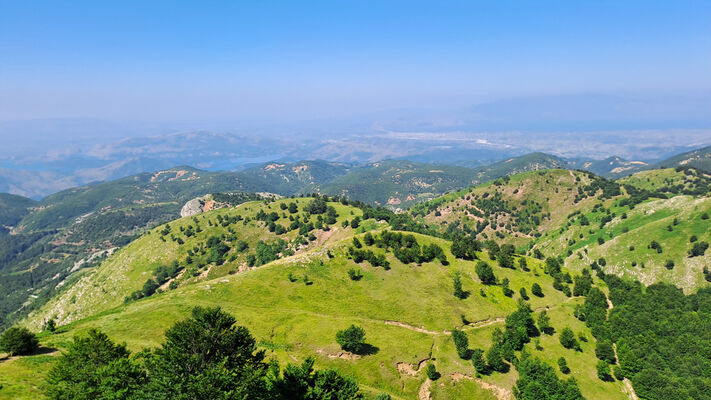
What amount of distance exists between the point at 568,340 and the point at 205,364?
88300 mm

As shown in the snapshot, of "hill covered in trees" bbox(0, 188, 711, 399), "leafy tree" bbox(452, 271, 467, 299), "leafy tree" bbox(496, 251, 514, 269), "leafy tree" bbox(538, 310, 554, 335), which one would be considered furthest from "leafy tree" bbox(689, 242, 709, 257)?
"leafy tree" bbox(452, 271, 467, 299)

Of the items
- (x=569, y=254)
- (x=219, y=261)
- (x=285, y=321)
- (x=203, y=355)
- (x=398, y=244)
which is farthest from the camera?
(x=569, y=254)

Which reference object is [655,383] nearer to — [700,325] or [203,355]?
[700,325]

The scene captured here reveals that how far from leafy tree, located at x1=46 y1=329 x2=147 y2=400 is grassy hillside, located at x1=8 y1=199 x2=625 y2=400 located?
7.02m

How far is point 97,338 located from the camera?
37656 millimetres

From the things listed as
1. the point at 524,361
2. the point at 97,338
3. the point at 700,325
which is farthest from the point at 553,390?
the point at 97,338

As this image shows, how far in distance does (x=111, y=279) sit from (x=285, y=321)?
497 ft

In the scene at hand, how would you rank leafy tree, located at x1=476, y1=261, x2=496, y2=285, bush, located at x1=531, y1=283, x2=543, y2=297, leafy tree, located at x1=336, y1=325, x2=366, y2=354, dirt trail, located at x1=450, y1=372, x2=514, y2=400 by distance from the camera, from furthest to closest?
1. bush, located at x1=531, y1=283, x2=543, y2=297
2. leafy tree, located at x1=476, y1=261, x2=496, y2=285
3. leafy tree, located at x1=336, y1=325, x2=366, y2=354
4. dirt trail, located at x1=450, y1=372, x2=514, y2=400

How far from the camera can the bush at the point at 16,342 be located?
46.2m

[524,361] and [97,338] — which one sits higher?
[97,338]

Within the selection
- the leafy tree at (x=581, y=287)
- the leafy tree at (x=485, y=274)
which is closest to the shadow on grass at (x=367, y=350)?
the leafy tree at (x=485, y=274)

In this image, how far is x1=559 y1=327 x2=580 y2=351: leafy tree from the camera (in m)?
81.4

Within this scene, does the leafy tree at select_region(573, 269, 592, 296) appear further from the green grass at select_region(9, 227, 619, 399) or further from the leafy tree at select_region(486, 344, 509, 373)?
the leafy tree at select_region(486, 344, 509, 373)

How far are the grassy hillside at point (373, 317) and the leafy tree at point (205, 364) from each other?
18.0 metres
